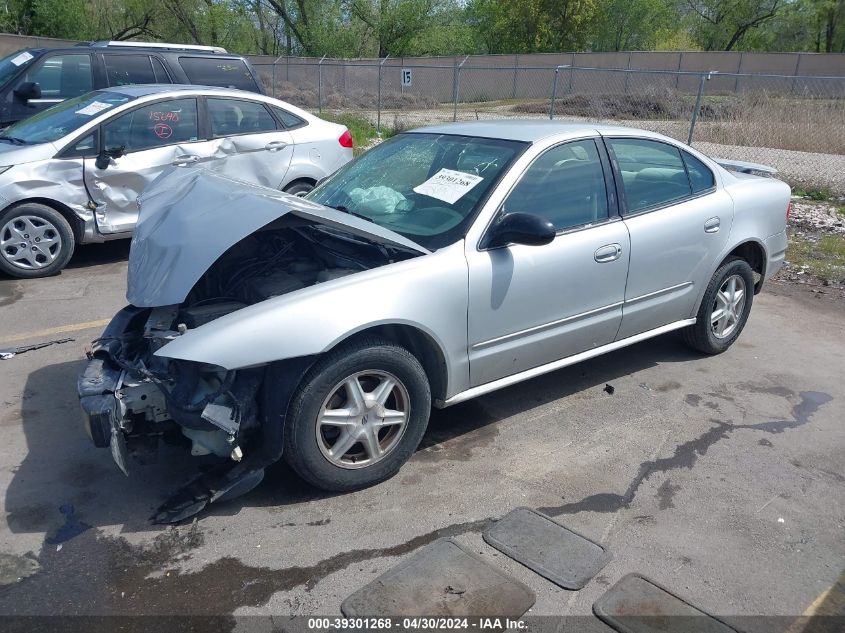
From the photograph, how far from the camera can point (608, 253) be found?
4363 mm

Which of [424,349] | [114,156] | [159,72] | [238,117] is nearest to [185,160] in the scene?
[114,156]

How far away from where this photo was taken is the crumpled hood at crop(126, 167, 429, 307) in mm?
3457

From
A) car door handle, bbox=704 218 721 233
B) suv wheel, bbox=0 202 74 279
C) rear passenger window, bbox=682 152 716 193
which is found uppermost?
rear passenger window, bbox=682 152 716 193

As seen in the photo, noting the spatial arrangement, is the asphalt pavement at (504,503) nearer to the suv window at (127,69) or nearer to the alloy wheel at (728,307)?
the alloy wheel at (728,307)

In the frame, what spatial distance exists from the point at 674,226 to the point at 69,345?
428 cm

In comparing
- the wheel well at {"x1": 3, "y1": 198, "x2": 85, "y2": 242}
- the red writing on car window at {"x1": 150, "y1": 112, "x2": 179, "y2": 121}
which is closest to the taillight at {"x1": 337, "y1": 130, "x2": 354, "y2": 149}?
the red writing on car window at {"x1": 150, "y1": 112, "x2": 179, "y2": 121}

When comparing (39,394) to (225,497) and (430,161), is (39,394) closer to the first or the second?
(225,497)

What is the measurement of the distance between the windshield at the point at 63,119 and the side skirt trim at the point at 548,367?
16.5 ft

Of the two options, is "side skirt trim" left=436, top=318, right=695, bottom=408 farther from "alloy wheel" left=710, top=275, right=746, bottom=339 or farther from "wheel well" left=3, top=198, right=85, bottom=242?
"wheel well" left=3, top=198, right=85, bottom=242

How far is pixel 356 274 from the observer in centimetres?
357

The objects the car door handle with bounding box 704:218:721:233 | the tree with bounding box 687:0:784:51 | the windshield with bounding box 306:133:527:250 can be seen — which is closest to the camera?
the windshield with bounding box 306:133:527:250

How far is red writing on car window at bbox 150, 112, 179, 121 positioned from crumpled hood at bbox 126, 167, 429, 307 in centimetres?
345

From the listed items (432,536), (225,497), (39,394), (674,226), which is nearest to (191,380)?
(225,497)

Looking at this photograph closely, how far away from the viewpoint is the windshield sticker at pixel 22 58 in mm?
8695
